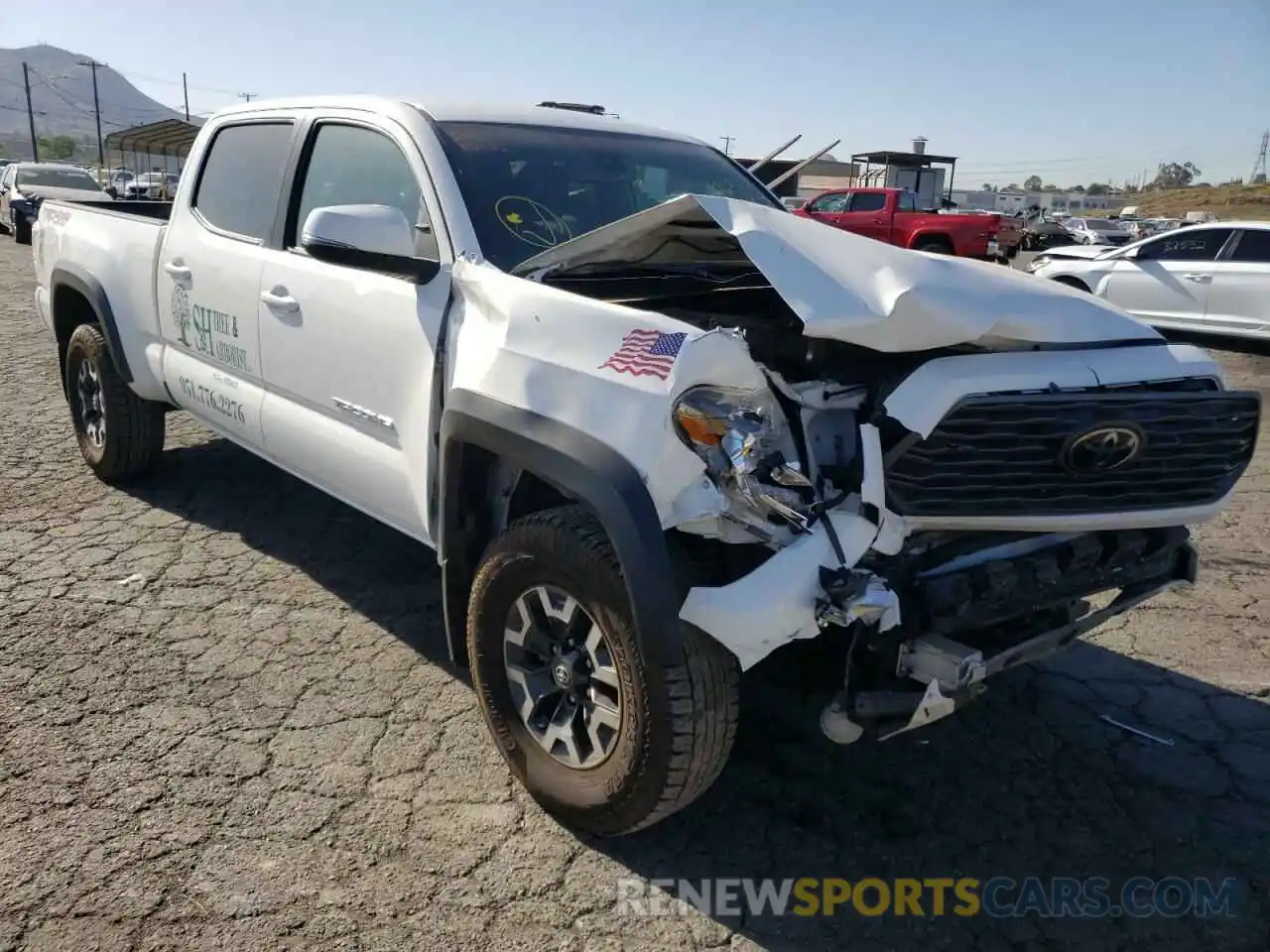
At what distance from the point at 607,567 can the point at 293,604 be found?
219cm

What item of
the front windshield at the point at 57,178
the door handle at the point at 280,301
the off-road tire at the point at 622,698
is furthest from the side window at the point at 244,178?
the front windshield at the point at 57,178

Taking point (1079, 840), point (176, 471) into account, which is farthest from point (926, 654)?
point (176, 471)

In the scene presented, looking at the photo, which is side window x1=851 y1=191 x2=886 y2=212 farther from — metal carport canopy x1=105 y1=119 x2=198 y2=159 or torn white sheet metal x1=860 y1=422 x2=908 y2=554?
torn white sheet metal x1=860 y1=422 x2=908 y2=554

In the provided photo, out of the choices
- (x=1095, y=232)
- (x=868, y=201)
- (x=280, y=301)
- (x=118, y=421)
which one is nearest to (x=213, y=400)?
(x=280, y=301)

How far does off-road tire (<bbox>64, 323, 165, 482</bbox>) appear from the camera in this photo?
508 centimetres

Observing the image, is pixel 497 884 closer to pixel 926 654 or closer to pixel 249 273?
pixel 926 654

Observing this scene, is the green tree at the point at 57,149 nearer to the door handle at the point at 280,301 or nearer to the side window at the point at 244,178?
the side window at the point at 244,178

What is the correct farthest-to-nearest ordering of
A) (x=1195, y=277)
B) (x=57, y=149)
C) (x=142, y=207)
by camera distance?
(x=57, y=149)
(x=1195, y=277)
(x=142, y=207)

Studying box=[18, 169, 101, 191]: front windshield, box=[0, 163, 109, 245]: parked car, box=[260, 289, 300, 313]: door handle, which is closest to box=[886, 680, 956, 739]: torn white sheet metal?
box=[260, 289, 300, 313]: door handle

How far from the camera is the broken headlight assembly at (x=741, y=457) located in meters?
2.25

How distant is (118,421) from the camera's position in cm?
511

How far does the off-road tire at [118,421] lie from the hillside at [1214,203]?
2036 inches

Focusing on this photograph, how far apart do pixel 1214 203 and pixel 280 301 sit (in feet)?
219

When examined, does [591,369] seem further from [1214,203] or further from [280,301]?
[1214,203]
